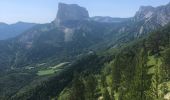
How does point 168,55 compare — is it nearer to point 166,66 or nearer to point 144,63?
point 166,66

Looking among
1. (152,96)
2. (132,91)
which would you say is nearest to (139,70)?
(132,91)

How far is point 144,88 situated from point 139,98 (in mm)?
10155

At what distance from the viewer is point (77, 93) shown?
138 metres

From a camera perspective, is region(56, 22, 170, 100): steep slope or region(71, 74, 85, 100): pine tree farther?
region(71, 74, 85, 100): pine tree

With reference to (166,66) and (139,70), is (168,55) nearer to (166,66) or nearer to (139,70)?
(166,66)

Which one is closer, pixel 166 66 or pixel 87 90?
pixel 87 90

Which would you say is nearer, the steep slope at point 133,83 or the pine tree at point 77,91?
the steep slope at point 133,83

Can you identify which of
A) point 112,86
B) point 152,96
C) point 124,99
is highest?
point 152,96

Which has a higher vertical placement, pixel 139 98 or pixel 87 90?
pixel 139 98

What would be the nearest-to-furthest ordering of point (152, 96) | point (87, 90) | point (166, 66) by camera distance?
point (152, 96) → point (87, 90) → point (166, 66)

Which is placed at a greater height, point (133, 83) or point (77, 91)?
point (133, 83)

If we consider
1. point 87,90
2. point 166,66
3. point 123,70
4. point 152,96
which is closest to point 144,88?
point 152,96

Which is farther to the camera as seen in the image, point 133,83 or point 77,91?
point 77,91

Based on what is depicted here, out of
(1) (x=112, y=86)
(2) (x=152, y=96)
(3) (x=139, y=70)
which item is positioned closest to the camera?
(2) (x=152, y=96)
